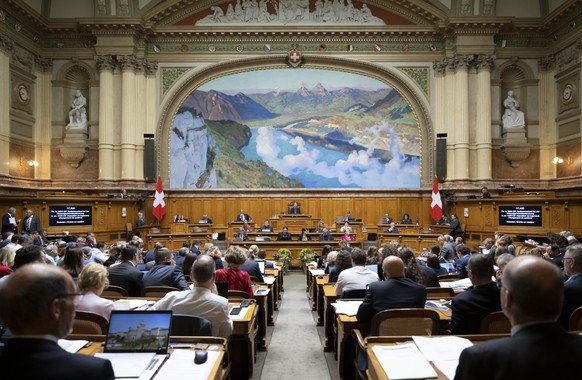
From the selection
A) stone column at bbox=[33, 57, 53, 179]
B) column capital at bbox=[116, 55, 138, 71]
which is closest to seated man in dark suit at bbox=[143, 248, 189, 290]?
column capital at bbox=[116, 55, 138, 71]

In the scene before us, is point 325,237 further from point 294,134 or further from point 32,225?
point 32,225

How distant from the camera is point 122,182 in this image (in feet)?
61.7

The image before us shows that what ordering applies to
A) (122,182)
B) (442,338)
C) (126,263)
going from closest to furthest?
(442,338), (126,263), (122,182)

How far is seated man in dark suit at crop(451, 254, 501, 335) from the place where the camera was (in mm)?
3490

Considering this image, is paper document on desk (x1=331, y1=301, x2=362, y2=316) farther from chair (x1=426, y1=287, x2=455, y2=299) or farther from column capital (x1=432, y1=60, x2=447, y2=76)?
column capital (x1=432, y1=60, x2=447, y2=76)

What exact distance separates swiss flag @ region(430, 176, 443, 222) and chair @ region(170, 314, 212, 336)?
15909 millimetres

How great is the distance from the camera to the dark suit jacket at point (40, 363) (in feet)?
5.35

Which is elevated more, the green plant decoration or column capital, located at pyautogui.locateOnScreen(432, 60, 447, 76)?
column capital, located at pyautogui.locateOnScreen(432, 60, 447, 76)

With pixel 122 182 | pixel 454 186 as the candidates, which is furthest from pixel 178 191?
pixel 454 186

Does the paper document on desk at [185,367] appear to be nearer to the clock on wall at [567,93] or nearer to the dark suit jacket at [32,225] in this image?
the dark suit jacket at [32,225]

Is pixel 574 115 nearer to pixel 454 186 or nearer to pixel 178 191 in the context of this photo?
pixel 454 186

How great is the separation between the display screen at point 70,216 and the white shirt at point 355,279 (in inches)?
463

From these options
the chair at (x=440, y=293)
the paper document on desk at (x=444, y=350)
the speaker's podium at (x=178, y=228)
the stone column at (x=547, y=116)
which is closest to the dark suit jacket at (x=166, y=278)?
the chair at (x=440, y=293)

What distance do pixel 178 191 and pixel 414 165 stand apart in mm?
10498
